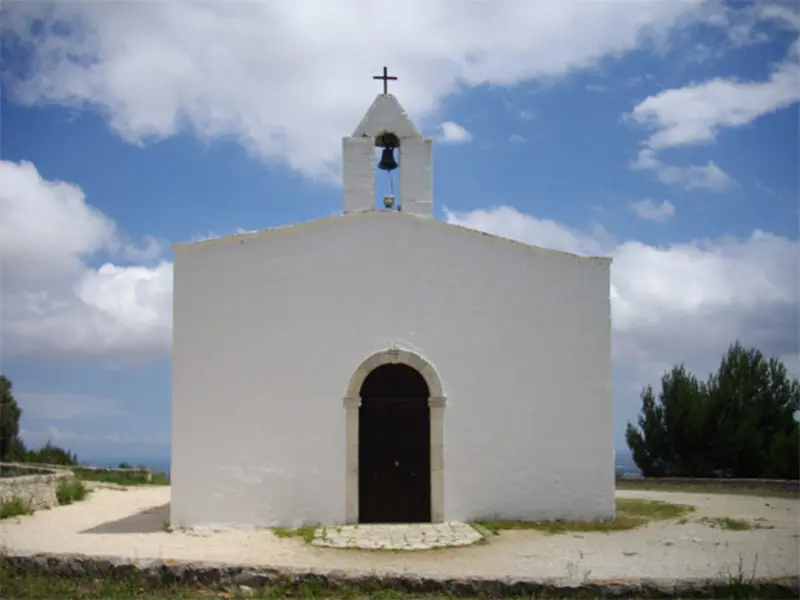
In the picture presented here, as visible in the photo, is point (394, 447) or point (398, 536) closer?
point (398, 536)

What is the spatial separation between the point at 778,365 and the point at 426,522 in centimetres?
1214

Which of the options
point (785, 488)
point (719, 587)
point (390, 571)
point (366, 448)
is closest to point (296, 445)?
point (366, 448)

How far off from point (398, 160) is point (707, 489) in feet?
34.4

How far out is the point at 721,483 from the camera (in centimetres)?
1862

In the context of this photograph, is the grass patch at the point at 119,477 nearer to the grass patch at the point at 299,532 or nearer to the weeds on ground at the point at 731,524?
the grass patch at the point at 299,532

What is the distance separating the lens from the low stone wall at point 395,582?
7.29 meters

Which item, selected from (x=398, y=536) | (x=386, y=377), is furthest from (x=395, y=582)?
(x=386, y=377)

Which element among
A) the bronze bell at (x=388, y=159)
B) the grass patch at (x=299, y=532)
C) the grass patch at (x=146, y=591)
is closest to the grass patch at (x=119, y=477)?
the grass patch at (x=299, y=532)

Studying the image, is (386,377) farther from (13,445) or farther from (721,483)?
(13,445)

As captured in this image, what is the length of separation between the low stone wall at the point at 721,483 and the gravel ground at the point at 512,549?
12.4 ft

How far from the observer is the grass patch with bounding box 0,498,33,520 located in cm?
1382

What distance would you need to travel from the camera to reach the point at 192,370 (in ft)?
40.2

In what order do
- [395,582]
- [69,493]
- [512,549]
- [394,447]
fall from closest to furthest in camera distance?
[395,582]
[512,549]
[394,447]
[69,493]

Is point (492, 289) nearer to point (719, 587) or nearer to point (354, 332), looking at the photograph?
point (354, 332)
